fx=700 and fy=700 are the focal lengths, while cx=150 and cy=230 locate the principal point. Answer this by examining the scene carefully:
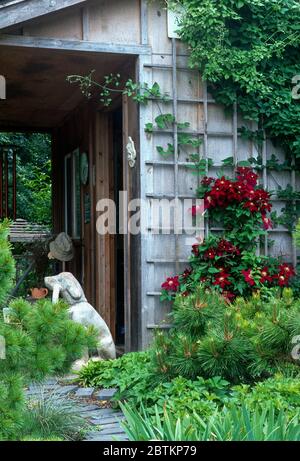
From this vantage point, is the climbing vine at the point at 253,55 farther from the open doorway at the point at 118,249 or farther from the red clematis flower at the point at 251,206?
the open doorway at the point at 118,249

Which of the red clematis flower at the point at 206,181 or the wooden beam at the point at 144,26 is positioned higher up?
the wooden beam at the point at 144,26

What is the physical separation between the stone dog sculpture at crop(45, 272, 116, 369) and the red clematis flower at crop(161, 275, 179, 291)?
611 millimetres

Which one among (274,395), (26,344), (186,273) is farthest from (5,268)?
(186,273)

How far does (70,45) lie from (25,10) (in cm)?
50

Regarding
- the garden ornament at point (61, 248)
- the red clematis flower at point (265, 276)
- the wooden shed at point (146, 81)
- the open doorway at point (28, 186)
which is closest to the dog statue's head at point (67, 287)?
the wooden shed at point (146, 81)

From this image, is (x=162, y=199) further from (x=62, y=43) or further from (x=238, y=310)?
(x=238, y=310)

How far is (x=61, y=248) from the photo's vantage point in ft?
28.0

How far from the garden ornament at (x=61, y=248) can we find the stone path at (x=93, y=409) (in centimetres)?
319

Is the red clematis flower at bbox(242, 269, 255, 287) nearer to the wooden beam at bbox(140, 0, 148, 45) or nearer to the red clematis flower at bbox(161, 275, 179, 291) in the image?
the red clematis flower at bbox(161, 275, 179, 291)

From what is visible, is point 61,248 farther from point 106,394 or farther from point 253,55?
point 106,394

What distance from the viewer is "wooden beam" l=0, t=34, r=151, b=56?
578 centimetres

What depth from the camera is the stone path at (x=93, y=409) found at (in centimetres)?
380

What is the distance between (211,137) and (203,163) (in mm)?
285

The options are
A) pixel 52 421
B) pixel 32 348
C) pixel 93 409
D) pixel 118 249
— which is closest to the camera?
pixel 32 348
